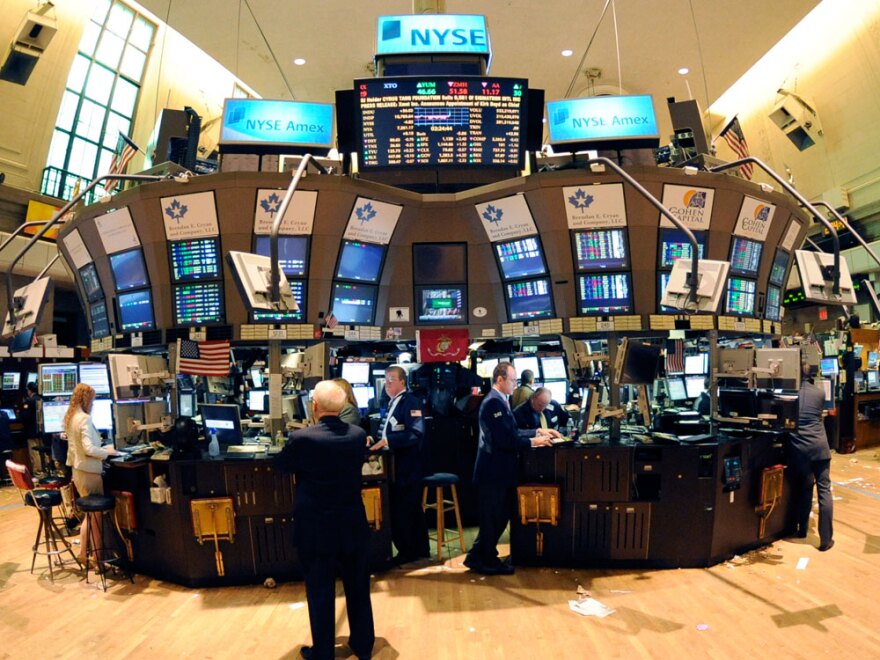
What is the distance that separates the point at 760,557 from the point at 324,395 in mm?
4064

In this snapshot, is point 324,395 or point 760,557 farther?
point 760,557

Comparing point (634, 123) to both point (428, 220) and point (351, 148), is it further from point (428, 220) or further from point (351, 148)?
point (351, 148)

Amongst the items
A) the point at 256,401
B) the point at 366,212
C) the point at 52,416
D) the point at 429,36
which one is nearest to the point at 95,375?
the point at 52,416

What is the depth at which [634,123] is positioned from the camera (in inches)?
236

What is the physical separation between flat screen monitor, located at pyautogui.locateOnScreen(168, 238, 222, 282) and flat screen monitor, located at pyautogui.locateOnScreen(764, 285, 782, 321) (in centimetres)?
604

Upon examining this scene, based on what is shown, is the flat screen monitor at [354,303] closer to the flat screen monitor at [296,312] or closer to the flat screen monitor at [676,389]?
the flat screen monitor at [296,312]

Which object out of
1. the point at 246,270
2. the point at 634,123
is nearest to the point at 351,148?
the point at 246,270

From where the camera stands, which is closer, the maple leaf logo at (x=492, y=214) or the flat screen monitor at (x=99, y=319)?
the maple leaf logo at (x=492, y=214)

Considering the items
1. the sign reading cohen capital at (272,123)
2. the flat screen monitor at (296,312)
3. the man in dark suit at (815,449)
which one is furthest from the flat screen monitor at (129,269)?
the man in dark suit at (815,449)

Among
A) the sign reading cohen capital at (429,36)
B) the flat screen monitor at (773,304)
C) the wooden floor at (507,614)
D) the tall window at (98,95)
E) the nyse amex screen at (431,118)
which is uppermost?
the tall window at (98,95)

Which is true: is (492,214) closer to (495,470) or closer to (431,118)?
(431,118)

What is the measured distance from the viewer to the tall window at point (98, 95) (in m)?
12.9

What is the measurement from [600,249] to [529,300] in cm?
89

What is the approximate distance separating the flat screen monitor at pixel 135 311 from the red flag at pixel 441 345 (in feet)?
8.98
